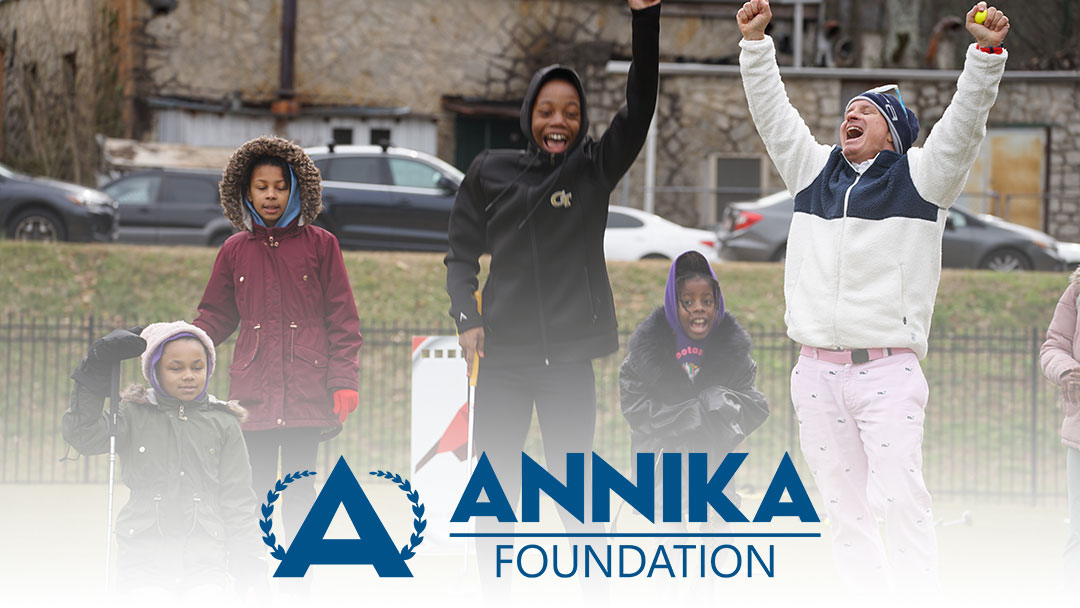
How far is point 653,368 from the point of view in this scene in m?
4.83

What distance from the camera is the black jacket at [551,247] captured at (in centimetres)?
416

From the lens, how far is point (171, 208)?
14477 millimetres

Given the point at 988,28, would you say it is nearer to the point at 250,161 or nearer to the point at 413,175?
the point at 250,161

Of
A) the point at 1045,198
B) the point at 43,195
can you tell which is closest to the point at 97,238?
the point at 43,195

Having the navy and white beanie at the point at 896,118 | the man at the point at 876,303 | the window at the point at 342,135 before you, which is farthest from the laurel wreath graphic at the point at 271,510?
the window at the point at 342,135

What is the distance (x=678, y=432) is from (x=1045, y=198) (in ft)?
58.1

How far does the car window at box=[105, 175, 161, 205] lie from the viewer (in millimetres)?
14570

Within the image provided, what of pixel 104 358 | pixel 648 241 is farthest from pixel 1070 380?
pixel 648 241

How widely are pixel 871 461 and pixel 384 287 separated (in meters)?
9.03

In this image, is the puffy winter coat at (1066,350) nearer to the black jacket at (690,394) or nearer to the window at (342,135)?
the black jacket at (690,394)

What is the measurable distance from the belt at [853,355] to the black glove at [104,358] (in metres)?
2.11

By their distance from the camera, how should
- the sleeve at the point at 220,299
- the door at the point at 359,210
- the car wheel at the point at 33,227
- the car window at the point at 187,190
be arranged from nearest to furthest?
the sleeve at the point at 220,299 < the car wheel at the point at 33,227 < the door at the point at 359,210 < the car window at the point at 187,190

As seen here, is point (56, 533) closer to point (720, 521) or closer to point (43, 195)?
point (720, 521)

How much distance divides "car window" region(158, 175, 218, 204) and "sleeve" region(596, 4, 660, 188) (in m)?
11.0
